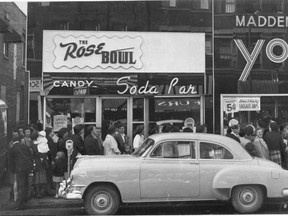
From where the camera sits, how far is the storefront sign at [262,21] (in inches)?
367

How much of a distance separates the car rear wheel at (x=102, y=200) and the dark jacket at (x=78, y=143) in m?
1.59

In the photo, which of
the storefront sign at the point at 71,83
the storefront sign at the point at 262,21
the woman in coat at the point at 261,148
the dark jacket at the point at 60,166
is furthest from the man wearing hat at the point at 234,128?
the dark jacket at the point at 60,166

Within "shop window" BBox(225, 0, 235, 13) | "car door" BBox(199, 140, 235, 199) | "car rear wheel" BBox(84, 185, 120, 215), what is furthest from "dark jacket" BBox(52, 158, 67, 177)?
"shop window" BBox(225, 0, 235, 13)

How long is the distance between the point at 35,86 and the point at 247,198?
5.13 metres

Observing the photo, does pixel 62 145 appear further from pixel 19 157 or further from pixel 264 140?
pixel 264 140

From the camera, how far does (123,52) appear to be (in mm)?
9352

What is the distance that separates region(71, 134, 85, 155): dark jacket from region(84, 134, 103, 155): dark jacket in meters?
0.12

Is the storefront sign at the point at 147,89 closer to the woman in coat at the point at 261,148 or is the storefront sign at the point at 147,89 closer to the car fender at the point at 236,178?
the woman in coat at the point at 261,148

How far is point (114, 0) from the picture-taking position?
8.87 metres

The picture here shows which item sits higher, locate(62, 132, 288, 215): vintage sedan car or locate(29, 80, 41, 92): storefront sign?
locate(29, 80, 41, 92): storefront sign

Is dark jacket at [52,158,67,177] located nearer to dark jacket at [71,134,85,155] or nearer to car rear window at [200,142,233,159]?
dark jacket at [71,134,85,155]

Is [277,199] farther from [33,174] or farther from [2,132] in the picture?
[2,132]

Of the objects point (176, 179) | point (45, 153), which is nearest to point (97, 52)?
point (45, 153)

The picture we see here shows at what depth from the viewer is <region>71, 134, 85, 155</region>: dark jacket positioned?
8766mm
